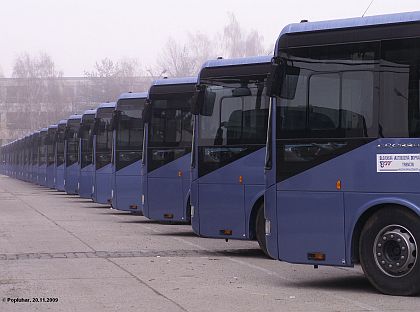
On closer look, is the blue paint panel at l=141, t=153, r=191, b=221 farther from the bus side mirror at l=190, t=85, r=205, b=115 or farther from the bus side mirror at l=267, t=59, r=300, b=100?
the bus side mirror at l=267, t=59, r=300, b=100

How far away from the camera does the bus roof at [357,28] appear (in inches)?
422

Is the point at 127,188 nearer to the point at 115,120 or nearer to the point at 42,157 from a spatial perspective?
the point at 115,120

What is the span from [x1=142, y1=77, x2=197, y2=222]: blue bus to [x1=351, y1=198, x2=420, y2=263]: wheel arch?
30.6 feet

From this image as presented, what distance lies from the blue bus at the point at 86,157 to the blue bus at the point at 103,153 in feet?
12.1

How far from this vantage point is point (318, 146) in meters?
11.4

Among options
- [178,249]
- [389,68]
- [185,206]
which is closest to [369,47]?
[389,68]

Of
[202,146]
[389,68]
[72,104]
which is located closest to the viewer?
[389,68]

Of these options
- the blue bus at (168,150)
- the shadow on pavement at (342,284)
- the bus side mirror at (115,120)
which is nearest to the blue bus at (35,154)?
the bus side mirror at (115,120)

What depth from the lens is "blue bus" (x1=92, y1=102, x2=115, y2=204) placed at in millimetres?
30641

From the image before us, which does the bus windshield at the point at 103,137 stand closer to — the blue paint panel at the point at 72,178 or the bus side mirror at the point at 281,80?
the blue paint panel at the point at 72,178

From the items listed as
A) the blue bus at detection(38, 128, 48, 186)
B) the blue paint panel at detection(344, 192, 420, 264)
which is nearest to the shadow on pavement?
the blue paint panel at detection(344, 192, 420, 264)

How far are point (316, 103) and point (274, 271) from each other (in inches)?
126

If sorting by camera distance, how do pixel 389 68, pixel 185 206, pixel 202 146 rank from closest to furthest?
pixel 389 68, pixel 202 146, pixel 185 206

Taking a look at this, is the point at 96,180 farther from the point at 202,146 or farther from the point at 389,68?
the point at 389,68
